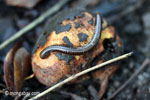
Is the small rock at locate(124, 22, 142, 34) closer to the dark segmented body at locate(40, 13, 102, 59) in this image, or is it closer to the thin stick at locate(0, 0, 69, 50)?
the thin stick at locate(0, 0, 69, 50)

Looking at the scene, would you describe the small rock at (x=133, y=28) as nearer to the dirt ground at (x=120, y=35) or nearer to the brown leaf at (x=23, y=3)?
the dirt ground at (x=120, y=35)

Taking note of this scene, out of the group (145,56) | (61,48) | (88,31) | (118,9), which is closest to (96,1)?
(118,9)

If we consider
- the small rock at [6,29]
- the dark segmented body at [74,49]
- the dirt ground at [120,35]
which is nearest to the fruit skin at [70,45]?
the dark segmented body at [74,49]

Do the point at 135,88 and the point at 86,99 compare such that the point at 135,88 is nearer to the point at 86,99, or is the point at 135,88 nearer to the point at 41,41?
the point at 86,99

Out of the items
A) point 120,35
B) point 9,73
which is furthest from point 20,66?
point 120,35

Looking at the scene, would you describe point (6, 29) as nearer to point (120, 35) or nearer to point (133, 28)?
point (120, 35)

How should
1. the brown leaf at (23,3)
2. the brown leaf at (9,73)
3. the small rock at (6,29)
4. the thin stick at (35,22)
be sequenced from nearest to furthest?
the brown leaf at (9,73), the thin stick at (35,22), the small rock at (6,29), the brown leaf at (23,3)
